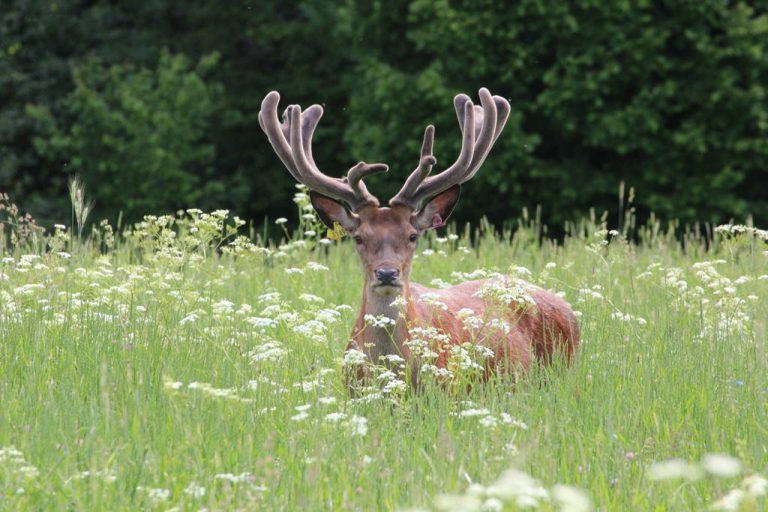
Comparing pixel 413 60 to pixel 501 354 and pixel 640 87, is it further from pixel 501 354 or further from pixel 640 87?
pixel 501 354

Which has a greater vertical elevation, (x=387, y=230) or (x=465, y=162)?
(x=465, y=162)

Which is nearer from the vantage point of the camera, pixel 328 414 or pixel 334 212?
pixel 328 414

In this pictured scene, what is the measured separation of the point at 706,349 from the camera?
5.71 m

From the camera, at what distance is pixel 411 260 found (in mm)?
6004

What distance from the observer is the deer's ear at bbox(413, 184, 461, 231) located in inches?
244

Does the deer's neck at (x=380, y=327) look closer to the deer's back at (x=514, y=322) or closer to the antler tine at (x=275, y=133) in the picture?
the deer's back at (x=514, y=322)

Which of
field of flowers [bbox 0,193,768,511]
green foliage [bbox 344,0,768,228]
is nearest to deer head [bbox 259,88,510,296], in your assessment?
field of flowers [bbox 0,193,768,511]

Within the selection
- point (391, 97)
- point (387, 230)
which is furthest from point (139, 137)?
point (387, 230)

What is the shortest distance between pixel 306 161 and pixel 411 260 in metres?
0.81

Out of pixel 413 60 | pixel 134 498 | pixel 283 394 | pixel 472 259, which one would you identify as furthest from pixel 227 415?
pixel 413 60

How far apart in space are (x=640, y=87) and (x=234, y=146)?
8282mm

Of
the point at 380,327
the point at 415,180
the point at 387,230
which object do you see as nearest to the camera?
the point at 380,327

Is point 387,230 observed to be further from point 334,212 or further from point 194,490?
point 194,490

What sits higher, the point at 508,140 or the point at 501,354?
the point at 508,140
